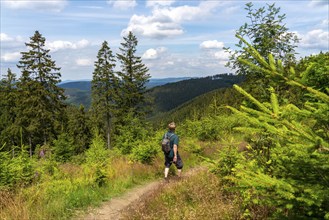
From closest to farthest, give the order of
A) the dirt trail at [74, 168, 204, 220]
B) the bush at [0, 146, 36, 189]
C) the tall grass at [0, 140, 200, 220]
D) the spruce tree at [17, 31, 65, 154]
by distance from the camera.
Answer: the tall grass at [0, 140, 200, 220], the dirt trail at [74, 168, 204, 220], the bush at [0, 146, 36, 189], the spruce tree at [17, 31, 65, 154]

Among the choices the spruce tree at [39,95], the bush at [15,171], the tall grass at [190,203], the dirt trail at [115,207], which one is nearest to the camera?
the tall grass at [190,203]

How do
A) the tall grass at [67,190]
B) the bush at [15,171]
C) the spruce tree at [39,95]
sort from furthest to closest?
the spruce tree at [39,95] < the bush at [15,171] < the tall grass at [67,190]

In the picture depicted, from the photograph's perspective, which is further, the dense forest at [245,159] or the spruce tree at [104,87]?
the spruce tree at [104,87]

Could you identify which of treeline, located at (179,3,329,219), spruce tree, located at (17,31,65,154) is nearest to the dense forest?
treeline, located at (179,3,329,219)

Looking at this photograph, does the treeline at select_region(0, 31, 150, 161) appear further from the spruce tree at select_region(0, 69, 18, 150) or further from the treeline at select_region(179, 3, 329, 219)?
the treeline at select_region(179, 3, 329, 219)

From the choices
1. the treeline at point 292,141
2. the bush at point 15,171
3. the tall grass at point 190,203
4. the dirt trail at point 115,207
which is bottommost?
the dirt trail at point 115,207

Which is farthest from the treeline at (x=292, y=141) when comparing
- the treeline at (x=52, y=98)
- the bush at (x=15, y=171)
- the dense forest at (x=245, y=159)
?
the treeline at (x=52, y=98)

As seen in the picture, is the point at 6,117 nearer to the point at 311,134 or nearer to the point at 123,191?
the point at 123,191

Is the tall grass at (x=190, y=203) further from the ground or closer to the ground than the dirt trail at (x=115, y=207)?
further from the ground

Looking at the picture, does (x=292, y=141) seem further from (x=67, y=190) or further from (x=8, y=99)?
(x=8, y=99)

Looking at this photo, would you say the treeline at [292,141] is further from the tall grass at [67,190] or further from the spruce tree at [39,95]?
the spruce tree at [39,95]

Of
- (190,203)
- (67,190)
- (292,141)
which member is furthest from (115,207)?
(292,141)

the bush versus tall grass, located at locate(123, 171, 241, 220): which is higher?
the bush

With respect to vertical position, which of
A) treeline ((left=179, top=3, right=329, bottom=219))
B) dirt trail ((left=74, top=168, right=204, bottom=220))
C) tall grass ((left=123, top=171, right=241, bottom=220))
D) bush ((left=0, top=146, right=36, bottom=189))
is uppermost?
treeline ((left=179, top=3, right=329, bottom=219))
